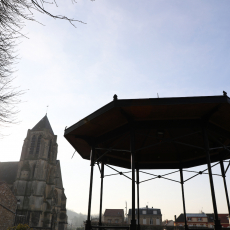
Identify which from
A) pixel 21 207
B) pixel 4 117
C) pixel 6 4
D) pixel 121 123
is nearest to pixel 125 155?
pixel 121 123

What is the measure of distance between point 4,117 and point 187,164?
1084 cm

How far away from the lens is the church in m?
47.5

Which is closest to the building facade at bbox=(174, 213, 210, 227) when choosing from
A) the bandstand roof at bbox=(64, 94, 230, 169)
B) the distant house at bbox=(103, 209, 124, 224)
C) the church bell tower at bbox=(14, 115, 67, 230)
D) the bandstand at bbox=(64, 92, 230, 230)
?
the distant house at bbox=(103, 209, 124, 224)

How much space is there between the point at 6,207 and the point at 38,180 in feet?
64.7

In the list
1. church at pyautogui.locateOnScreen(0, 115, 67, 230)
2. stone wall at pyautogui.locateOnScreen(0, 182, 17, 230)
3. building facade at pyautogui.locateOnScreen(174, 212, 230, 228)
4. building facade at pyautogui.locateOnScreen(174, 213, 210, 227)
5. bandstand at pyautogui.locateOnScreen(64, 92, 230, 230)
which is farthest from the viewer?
building facade at pyautogui.locateOnScreen(174, 213, 210, 227)

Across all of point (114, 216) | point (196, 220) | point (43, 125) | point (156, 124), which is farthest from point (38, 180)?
point (196, 220)

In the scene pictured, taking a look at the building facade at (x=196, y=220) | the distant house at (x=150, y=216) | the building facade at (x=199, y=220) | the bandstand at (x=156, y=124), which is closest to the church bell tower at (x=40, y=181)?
the distant house at (x=150, y=216)

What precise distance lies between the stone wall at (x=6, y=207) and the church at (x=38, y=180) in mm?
14461

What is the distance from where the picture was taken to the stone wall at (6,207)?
1171 inches

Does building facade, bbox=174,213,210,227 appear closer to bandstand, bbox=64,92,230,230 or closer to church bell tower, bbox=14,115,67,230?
church bell tower, bbox=14,115,67,230

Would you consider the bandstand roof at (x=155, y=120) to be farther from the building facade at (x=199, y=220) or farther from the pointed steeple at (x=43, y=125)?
the building facade at (x=199, y=220)

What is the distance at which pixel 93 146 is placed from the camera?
9.31m

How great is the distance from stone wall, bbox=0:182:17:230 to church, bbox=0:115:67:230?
47.4 ft

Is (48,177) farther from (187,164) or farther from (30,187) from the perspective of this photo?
(187,164)
